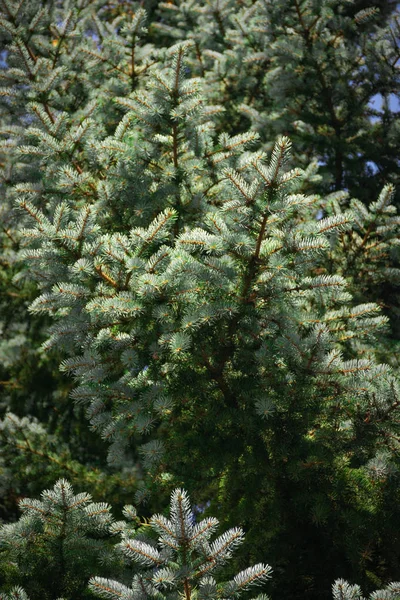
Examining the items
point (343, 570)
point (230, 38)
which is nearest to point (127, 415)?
point (343, 570)

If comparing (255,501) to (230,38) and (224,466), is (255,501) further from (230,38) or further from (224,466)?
(230,38)

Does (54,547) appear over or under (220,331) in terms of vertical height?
under

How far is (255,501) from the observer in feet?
10.1

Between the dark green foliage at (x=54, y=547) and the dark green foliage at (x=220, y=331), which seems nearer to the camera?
the dark green foliage at (x=220, y=331)

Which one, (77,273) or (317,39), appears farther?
(317,39)

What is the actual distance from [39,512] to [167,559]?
99 cm

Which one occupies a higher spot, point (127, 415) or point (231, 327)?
point (231, 327)

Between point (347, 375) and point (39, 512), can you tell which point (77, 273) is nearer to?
point (39, 512)

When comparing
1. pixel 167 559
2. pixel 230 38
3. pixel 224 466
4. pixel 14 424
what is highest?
pixel 230 38

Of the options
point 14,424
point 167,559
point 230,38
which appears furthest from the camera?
point 230,38

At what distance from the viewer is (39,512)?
3.02 metres

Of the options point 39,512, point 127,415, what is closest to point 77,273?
point 127,415

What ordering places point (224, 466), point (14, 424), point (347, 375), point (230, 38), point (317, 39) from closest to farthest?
point (347, 375) → point (224, 466) → point (14, 424) → point (317, 39) → point (230, 38)

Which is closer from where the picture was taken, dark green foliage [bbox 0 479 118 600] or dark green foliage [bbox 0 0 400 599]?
dark green foliage [bbox 0 0 400 599]
